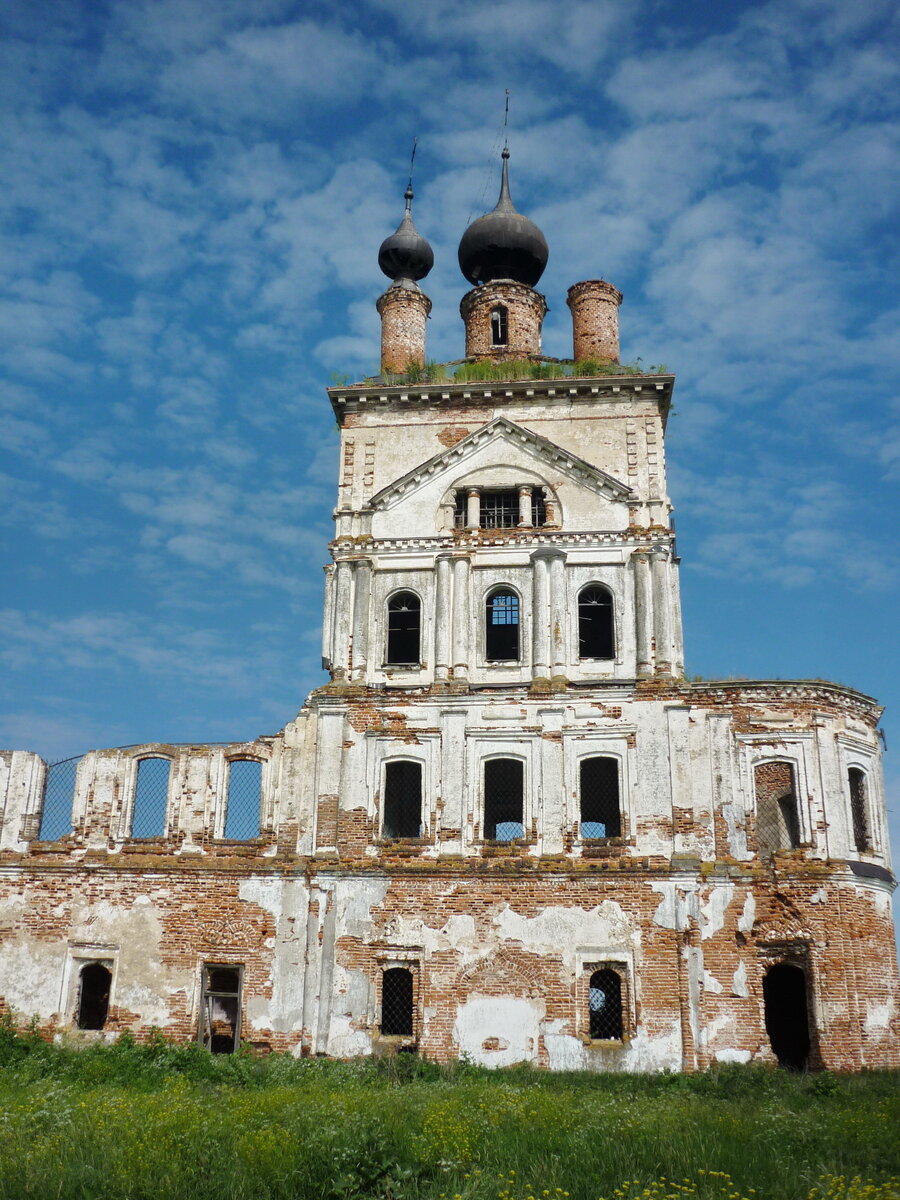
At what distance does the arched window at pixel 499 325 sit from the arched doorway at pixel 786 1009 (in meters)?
15.2

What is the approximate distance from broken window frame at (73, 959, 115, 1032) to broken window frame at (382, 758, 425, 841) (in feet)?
19.0

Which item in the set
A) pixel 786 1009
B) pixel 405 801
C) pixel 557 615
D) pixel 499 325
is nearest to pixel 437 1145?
pixel 786 1009

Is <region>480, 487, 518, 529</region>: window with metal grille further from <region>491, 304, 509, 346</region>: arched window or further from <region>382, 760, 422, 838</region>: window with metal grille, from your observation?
<region>382, 760, 422, 838</region>: window with metal grille

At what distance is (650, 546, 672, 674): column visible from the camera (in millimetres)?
22391

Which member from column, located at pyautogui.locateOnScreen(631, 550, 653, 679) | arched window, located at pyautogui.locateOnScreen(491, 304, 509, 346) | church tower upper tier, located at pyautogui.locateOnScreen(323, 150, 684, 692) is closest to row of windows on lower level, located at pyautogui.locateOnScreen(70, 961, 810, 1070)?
church tower upper tier, located at pyautogui.locateOnScreen(323, 150, 684, 692)

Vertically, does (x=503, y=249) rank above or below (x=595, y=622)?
above

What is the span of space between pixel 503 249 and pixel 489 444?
597 cm

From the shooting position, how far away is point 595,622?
24047mm

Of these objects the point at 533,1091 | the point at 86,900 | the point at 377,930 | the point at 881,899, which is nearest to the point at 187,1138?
the point at 533,1091

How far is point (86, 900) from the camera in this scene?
21.9m

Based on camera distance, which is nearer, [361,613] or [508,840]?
[508,840]

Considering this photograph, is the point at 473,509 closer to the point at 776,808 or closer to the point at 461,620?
the point at 461,620

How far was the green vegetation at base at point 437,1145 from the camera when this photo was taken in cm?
1091

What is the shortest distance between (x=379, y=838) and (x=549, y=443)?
9.10m
